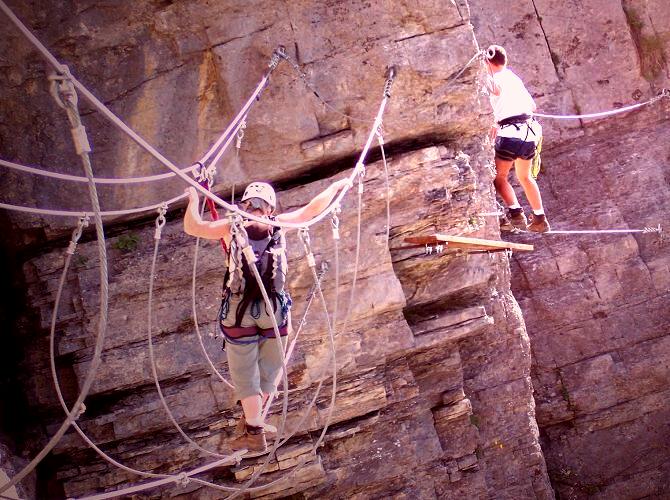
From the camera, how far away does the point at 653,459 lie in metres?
11.5

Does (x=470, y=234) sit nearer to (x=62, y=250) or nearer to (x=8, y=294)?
(x=62, y=250)

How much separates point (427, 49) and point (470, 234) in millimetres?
2070

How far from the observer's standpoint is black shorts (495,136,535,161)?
8.46 meters

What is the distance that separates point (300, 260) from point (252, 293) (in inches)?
90.7

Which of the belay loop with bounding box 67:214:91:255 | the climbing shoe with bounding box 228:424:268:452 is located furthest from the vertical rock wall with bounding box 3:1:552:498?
the belay loop with bounding box 67:214:91:255

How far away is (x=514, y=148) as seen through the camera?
851 centimetres

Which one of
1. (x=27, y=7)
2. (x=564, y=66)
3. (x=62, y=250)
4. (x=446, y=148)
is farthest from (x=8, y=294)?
(x=564, y=66)

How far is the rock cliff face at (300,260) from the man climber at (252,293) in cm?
185

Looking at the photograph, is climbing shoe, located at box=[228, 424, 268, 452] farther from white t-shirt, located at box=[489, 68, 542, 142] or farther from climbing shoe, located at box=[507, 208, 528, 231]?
white t-shirt, located at box=[489, 68, 542, 142]

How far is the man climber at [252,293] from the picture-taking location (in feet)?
20.1

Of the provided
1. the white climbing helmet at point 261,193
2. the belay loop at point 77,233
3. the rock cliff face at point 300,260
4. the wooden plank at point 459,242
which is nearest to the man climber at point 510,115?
the rock cliff face at point 300,260

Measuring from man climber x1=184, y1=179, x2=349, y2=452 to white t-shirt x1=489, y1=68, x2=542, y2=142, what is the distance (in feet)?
9.86

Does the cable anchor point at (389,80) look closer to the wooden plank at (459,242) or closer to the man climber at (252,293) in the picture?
the wooden plank at (459,242)

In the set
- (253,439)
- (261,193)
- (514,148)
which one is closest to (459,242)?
(514,148)
